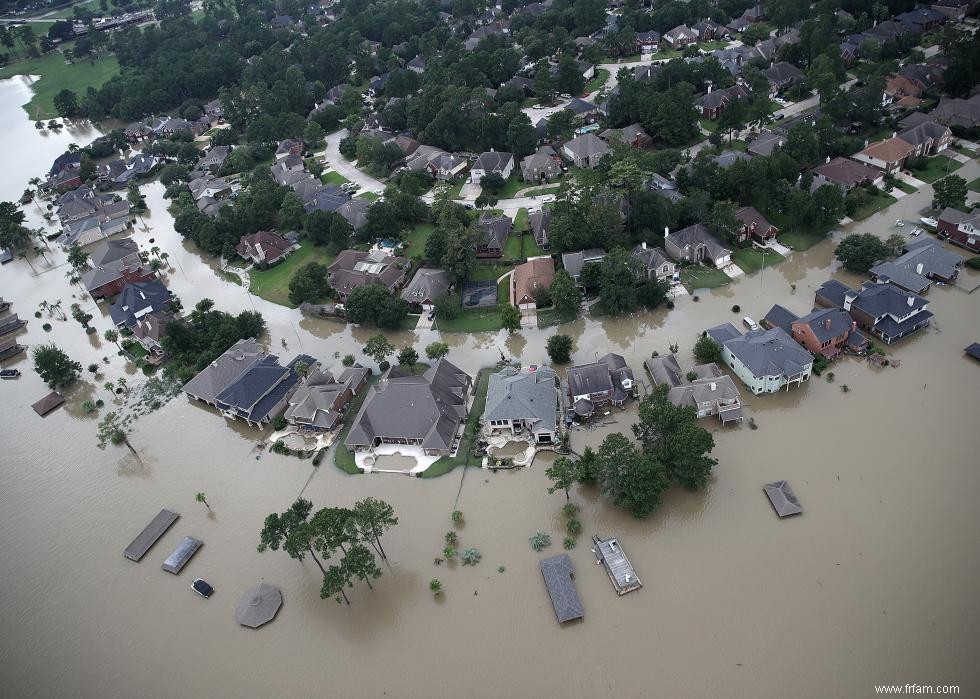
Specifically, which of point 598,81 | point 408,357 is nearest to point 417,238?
point 408,357

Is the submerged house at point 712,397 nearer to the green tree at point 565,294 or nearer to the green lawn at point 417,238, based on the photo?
the green tree at point 565,294

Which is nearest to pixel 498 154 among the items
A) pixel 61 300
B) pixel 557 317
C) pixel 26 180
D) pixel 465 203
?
pixel 465 203

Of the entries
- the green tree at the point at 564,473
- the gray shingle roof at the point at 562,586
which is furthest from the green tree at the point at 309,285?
the gray shingle roof at the point at 562,586

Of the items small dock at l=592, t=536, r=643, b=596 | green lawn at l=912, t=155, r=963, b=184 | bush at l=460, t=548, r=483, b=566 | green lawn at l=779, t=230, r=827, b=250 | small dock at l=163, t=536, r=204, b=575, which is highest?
green lawn at l=912, t=155, r=963, b=184

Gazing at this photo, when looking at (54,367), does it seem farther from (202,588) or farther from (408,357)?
(408,357)

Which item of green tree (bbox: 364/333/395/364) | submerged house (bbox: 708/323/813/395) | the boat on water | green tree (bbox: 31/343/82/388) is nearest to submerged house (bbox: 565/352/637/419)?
submerged house (bbox: 708/323/813/395)

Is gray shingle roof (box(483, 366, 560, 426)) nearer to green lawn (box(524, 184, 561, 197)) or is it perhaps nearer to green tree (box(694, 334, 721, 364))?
green tree (box(694, 334, 721, 364))
